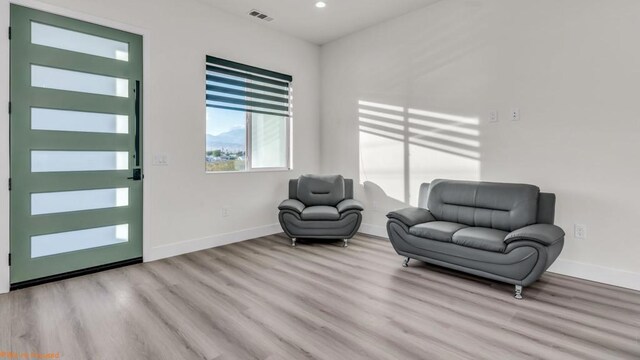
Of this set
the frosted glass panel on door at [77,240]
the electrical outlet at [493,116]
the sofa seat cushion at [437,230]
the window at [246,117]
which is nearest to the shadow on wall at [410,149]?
the electrical outlet at [493,116]

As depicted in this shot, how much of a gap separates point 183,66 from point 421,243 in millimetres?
3357

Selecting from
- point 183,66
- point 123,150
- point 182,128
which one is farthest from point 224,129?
point 123,150

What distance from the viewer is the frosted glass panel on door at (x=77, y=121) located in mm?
2936

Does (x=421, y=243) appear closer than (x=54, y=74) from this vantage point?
No

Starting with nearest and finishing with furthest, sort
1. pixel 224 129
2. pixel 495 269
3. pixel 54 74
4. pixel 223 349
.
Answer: pixel 223 349 → pixel 495 269 → pixel 54 74 → pixel 224 129

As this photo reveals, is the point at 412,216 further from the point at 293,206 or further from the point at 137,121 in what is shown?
the point at 137,121

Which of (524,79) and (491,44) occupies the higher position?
(491,44)

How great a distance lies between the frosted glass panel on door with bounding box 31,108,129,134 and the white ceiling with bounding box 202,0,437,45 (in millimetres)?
1842

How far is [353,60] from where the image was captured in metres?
5.02

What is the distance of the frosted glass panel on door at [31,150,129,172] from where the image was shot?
296 cm

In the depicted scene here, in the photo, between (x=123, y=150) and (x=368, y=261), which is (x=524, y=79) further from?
(x=123, y=150)

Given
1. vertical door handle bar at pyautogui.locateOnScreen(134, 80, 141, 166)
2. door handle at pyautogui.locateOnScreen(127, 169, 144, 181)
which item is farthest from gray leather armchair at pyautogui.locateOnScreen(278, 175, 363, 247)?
vertical door handle bar at pyautogui.locateOnScreen(134, 80, 141, 166)

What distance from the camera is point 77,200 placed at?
316 cm

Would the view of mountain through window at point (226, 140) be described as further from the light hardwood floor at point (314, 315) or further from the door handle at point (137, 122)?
the light hardwood floor at point (314, 315)
